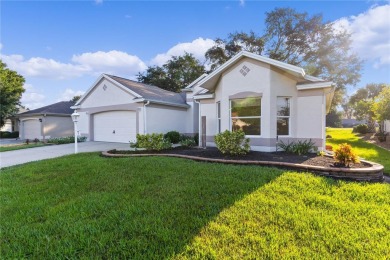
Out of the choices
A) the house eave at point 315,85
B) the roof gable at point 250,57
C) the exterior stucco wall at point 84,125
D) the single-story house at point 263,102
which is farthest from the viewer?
the exterior stucco wall at point 84,125

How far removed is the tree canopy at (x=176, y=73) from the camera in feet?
113

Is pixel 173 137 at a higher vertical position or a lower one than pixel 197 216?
higher

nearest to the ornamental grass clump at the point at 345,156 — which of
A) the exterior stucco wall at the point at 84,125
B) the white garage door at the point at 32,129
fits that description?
the exterior stucco wall at the point at 84,125

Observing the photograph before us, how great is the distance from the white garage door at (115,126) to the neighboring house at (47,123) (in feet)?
25.3

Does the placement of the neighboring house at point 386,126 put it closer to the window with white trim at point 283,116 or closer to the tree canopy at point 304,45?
the tree canopy at point 304,45

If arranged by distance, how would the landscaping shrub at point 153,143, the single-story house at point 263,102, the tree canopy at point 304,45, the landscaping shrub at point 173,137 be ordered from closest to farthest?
1. the single-story house at point 263,102
2. the landscaping shrub at point 153,143
3. the landscaping shrub at point 173,137
4. the tree canopy at point 304,45

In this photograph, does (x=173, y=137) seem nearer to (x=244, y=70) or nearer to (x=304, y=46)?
(x=244, y=70)

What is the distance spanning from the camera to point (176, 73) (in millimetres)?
34875

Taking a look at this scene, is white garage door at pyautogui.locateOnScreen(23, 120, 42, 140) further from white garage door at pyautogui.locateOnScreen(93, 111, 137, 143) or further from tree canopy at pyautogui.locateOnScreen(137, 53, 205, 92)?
tree canopy at pyautogui.locateOnScreen(137, 53, 205, 92)

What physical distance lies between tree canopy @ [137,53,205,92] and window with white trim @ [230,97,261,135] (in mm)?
24621

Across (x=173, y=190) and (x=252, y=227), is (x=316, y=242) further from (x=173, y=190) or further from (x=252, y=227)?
(x=173, y=190)

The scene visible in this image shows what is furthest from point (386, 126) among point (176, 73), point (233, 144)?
point (176, 73)

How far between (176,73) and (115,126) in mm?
20802

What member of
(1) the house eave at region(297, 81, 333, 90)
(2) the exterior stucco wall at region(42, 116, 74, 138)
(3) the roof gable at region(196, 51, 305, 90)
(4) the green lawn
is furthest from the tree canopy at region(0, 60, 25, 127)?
(1) the house eave at region(297, 81, 333, 90)
